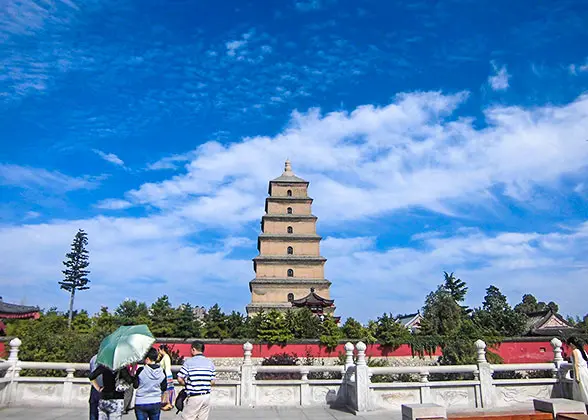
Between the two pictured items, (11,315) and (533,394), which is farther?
(11,315)

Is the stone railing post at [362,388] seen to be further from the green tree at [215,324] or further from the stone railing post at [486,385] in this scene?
the green tree at [215,324]

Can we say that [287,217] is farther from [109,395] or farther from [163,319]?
[109,395]

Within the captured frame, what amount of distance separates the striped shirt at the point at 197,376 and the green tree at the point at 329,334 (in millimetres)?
17990

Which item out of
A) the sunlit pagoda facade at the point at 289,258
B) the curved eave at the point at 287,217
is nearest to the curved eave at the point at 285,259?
the sunlit pagoda facade at the point at 289,258

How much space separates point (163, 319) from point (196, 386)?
65.2 ft

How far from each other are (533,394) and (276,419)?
6.47 m

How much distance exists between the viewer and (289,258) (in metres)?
33.1

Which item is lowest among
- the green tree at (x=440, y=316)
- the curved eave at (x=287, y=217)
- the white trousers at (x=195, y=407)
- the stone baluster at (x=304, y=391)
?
the stone baluster at (x=304, y=391)

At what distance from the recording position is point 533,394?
11.0 meters

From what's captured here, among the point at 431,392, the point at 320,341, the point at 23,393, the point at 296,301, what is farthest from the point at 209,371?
the point at 296,301

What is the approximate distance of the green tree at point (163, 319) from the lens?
78.2 feet

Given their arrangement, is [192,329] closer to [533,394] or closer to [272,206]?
[272,206]

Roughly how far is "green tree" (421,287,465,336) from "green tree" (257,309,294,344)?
775 cm

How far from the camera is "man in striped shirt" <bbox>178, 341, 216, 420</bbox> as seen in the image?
5656mm
